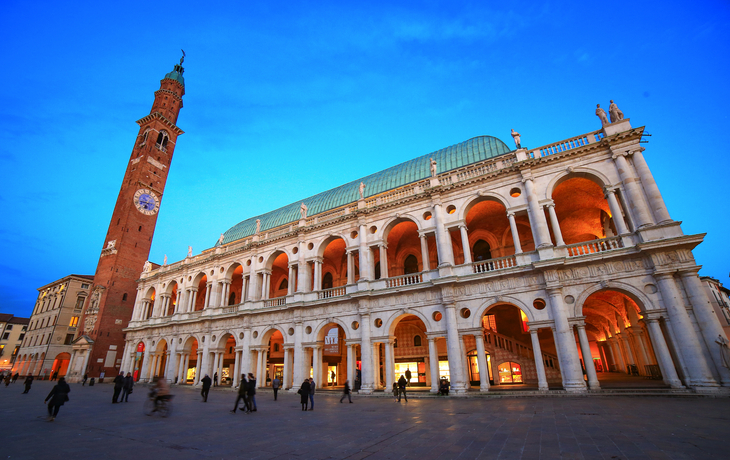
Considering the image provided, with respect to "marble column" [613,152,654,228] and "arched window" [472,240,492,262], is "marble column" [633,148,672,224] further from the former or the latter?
"arched window" [472,240,492,262]

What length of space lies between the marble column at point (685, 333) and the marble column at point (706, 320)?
327 mm

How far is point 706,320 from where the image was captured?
14578 millimetres

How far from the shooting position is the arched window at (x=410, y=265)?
28500 millimetres

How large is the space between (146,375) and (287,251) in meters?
23.4

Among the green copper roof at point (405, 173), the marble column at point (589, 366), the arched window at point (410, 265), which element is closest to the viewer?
the marble column at point (589, 366)

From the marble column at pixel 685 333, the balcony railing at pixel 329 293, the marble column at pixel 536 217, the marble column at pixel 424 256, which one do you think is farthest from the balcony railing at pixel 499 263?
the balcony railing at pixel 329 293

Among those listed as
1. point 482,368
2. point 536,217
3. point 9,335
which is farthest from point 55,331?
point 536,217

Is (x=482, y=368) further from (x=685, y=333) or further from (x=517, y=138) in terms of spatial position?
(x=517, y=138)

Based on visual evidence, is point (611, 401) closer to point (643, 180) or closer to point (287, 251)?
point (643, 180)

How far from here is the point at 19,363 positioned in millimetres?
54500

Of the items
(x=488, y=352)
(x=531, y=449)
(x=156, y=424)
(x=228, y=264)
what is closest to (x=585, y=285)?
(x=488, y=352)

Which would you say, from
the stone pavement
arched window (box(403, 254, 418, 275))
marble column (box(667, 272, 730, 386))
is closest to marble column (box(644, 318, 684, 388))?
marble column (box(667, 272, 730, 386))

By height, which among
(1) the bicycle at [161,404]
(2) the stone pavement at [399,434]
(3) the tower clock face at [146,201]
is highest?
(3) the tower clock face at [146,201]

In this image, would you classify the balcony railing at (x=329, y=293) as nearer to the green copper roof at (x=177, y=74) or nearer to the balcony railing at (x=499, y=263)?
the balcony railing at (x=499, y=263)
